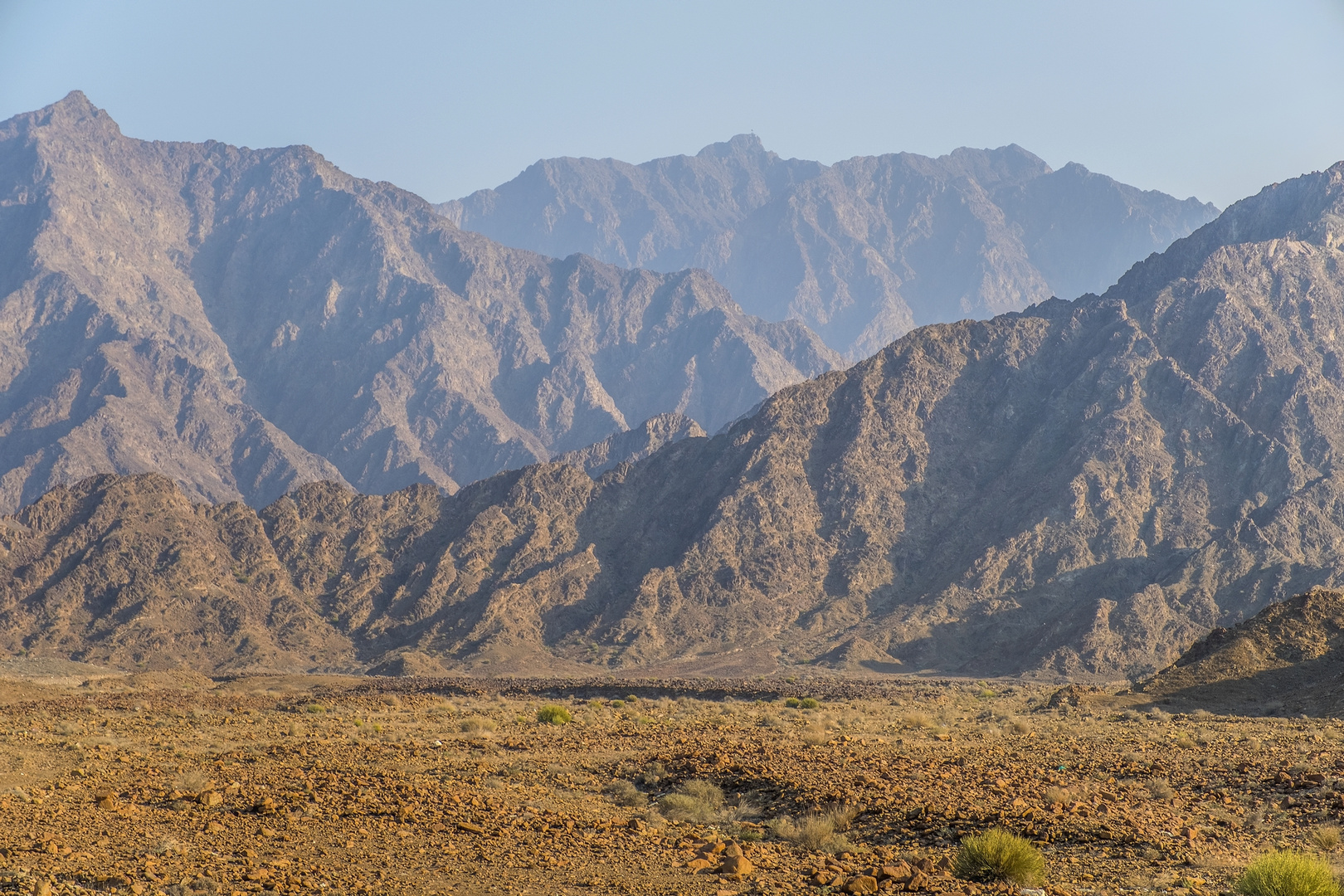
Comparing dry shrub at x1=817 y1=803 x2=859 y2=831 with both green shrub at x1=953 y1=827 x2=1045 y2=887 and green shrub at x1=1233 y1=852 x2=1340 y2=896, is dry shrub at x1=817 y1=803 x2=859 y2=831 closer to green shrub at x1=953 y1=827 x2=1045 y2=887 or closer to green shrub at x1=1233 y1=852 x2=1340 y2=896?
green shrub at x1=953 y1=827 x2=1045 y2=887

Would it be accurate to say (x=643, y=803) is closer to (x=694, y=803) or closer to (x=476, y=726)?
(x=694, y=803)

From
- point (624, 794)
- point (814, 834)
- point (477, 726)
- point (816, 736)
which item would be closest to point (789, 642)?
point (477, 726)

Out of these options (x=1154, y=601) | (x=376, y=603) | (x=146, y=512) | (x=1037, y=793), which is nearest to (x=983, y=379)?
(x=1154, y=601)

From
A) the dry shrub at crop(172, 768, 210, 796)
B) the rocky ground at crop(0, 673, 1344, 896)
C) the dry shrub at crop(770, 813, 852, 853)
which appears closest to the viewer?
the rocky ground at crop(0, 673, 1344, 896)

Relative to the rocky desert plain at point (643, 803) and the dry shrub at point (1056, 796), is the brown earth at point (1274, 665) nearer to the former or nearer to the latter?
the rocky desert plain at point (643, 803)

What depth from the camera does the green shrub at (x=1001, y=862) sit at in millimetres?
17719

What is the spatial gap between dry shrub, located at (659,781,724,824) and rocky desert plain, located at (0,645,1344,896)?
6 cm

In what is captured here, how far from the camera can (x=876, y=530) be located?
13888cm

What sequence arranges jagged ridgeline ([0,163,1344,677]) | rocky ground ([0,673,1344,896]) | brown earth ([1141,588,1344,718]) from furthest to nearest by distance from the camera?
jagged ridgeline ([0,163,1344,677]), brown earth ([1141,588,1344,718]), rocky ground ([0,673,1344,896])

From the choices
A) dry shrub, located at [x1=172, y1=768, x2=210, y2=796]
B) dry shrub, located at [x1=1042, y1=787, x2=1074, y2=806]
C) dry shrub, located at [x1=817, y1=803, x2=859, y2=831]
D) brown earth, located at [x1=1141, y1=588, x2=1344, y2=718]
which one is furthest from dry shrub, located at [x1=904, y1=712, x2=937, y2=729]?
dry shrub, located at [x1=172, y1=768, x2=210, y2=796]

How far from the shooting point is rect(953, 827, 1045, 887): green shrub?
17.7 m

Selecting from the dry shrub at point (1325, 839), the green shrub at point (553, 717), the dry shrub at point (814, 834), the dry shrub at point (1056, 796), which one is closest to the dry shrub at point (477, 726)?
the green shrub at point (553, 717)

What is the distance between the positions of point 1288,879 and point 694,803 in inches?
417

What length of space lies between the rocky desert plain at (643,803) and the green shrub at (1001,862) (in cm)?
33
